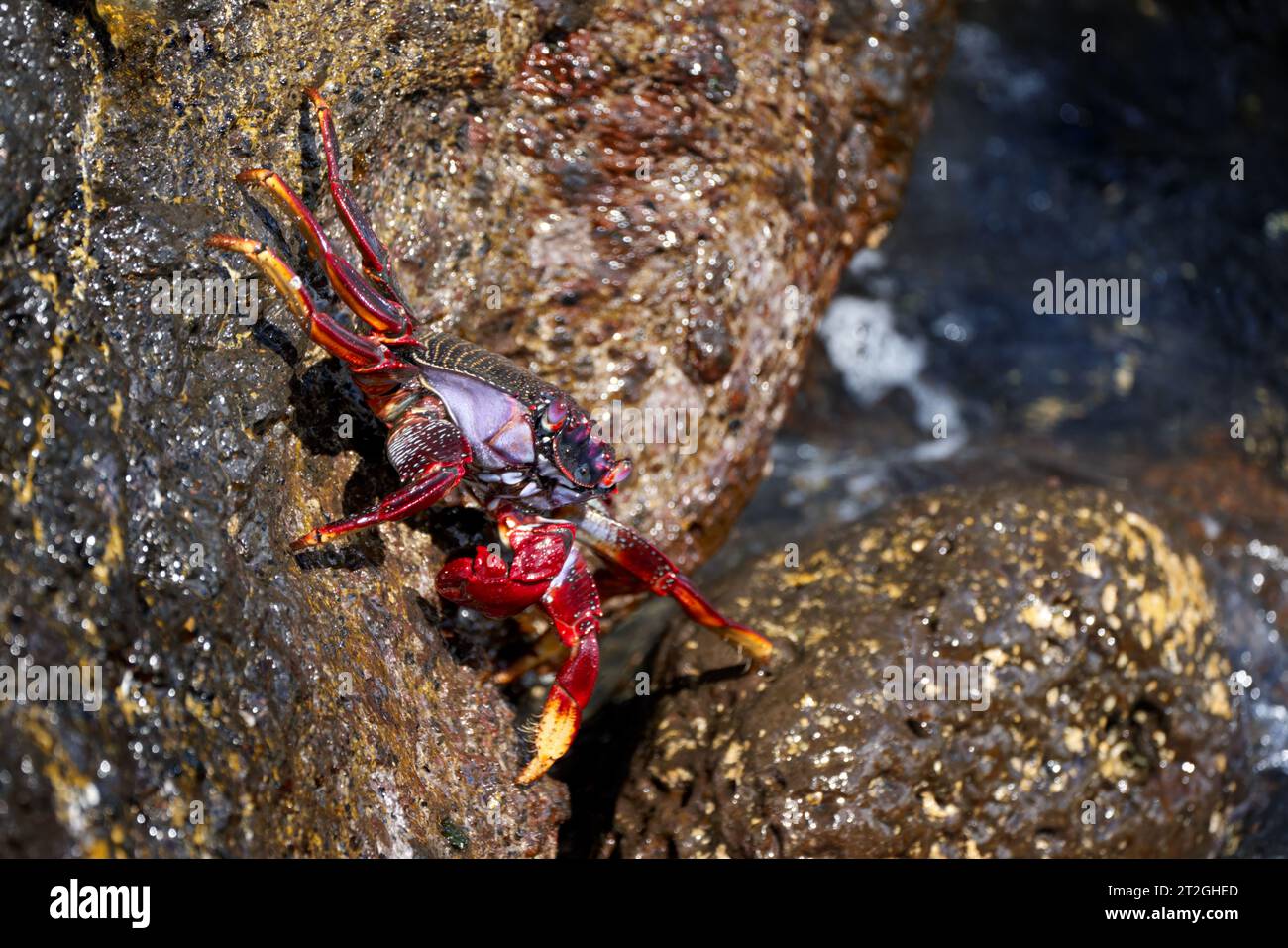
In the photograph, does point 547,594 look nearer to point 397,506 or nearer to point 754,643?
point 397,506

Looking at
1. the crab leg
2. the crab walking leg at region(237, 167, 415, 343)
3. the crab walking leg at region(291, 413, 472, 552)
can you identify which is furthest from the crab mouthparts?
the crab walking leg at region(237, 167, 415, 343)

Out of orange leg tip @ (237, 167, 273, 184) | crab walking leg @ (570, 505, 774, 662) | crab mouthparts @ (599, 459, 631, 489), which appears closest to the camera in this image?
orange leg tip @ (237, 167, 273, 184)

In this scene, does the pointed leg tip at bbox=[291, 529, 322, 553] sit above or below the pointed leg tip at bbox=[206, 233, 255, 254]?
below

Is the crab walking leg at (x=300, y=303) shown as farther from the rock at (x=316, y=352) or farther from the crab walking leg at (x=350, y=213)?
the crab walking leg at (x=350, y=213)

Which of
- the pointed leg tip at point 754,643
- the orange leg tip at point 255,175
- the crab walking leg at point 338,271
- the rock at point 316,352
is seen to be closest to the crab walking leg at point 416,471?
the rock at point 316,352

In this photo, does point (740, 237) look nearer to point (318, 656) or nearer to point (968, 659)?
point (968, 659)

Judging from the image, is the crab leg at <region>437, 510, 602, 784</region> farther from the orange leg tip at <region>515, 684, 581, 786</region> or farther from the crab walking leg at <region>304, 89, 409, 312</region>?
the crab walking leg at <region>304, 89, 409, 312</region>

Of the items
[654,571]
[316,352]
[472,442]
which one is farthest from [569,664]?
[316,352]
